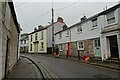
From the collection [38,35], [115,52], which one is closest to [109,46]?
[115,52]

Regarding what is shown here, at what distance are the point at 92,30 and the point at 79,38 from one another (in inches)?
155

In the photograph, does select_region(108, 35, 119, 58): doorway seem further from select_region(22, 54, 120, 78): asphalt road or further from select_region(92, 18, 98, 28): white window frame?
select_region(22, 54, 120, 78): asphalt road

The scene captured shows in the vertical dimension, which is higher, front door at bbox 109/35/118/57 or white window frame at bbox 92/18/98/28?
white window frame at bbox 92/18/98/28

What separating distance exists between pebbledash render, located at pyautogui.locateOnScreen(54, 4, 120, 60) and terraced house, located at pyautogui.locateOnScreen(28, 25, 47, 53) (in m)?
12.2

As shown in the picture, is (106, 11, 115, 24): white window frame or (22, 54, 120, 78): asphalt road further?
(106, 11, 115, 24): white window frame

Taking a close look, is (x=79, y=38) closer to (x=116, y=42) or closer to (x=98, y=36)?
(x=98, y=36)

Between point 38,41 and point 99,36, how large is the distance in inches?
961

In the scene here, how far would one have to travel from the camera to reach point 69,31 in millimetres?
26344

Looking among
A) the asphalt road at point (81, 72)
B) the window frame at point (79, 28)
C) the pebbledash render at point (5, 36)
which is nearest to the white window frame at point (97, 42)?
the window frame at point (79, 28)

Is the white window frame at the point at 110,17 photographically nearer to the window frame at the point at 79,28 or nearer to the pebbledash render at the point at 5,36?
the window frame at the point at 79,28

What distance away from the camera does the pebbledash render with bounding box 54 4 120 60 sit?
47.9ft

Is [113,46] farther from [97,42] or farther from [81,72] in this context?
[81,72]

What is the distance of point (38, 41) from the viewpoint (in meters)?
38.9

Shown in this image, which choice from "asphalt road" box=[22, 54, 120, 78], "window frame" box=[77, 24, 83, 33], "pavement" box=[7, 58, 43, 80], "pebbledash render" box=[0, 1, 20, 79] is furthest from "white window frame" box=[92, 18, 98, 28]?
"pebbledash render" box=[0, 1, 20, 79]
